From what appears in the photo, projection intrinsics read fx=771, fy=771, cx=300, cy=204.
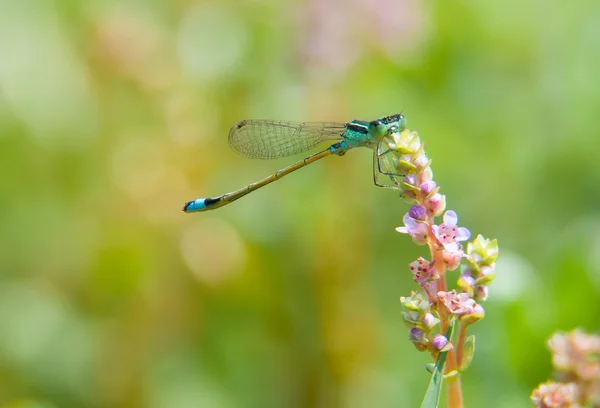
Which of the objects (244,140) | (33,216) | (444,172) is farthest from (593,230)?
(33,216)

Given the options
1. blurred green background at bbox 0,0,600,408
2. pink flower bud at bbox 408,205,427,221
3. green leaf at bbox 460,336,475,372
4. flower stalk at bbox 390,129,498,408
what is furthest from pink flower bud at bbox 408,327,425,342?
blurred green background at bbox 0,0,600,408

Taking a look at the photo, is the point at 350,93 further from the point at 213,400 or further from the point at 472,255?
the point at 472,255

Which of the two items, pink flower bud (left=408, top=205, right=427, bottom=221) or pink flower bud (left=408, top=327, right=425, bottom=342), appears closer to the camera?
pink flower bud (left=408, top=327, right=425, bottom=342)

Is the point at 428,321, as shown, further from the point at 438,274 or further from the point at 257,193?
the point at 257,193

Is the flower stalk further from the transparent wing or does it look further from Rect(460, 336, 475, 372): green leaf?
the transparent wing

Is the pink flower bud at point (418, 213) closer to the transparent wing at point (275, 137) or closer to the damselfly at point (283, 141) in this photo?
the damselfly at point (283, 141)
